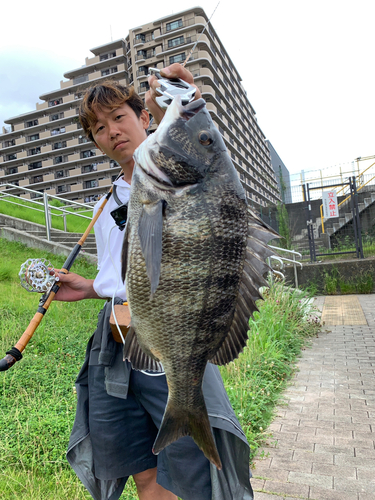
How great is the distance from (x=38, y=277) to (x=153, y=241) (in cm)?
116

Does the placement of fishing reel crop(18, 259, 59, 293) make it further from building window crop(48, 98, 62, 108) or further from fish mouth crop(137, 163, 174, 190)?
A: building window crop(48, 98, 62, 108)

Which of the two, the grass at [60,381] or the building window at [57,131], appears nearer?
the grass at [60,381]

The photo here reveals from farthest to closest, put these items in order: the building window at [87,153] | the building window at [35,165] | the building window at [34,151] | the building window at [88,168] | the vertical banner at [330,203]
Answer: the building window at [34,151] → the building window at [35,165] → the building window at [87,153] → the building window at [88,168] → the vertical banner at [330,203]

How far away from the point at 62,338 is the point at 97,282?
13.1 feet

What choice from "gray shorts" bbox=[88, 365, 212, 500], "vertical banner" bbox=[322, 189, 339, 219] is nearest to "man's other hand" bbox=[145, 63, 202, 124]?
"gray shorts" bbox=[88, 365, 212, 500]

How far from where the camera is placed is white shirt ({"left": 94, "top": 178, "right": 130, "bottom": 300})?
5.58ft

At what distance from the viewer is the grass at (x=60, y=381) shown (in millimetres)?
2743

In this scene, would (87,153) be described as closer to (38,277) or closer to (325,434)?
(325,434)

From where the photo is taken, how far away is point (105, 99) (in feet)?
5.67

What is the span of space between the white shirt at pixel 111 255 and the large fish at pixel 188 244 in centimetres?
58

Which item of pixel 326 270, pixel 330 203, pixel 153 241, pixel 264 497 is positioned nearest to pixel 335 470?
pixel 264 497

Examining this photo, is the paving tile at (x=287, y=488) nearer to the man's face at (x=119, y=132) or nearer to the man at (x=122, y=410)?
the man at (x=122, y=410)

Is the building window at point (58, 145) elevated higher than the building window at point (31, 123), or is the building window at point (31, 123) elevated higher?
the building window at point (31, 123)

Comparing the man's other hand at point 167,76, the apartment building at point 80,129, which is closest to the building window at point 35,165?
the apartment building at point 80,129
